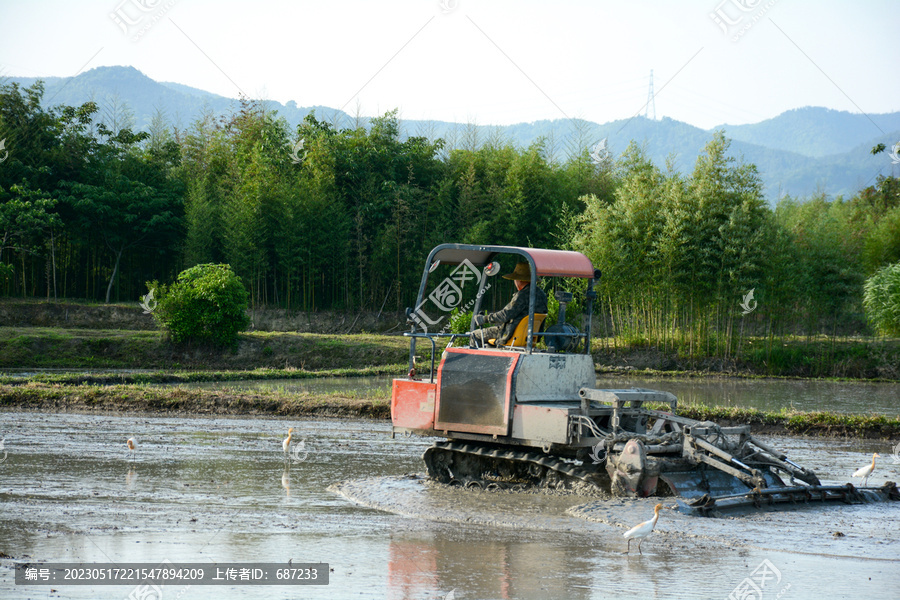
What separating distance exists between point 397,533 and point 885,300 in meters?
28.5

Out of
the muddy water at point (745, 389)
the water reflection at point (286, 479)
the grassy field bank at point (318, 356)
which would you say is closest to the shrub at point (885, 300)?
the grassy field bank at point (318, 356)

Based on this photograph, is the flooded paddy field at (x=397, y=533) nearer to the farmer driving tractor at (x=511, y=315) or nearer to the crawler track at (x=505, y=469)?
the crawler track at (x=505, y=469)

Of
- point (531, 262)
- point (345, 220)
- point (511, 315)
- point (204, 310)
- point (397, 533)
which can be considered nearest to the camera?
point (397, 533)

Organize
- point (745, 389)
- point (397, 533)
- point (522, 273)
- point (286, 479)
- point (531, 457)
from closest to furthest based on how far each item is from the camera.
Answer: point (397, 533) → point (531, 457) → point (522, 273) → point (286, 479) → point (745, 389)

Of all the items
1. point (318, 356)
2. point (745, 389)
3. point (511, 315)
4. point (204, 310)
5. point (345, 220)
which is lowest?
point (745, 389)

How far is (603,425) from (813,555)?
2789mm

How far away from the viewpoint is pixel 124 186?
3497 cm

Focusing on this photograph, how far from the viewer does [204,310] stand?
26406 mm

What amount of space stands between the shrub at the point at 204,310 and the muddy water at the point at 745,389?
5508 millimetres

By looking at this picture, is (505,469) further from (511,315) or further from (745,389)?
(745,389)

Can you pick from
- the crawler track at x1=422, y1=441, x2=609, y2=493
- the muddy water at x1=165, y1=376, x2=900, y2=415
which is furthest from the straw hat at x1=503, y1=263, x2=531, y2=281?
the muddy water at x1=165, y1=376, x2=900, y2=415

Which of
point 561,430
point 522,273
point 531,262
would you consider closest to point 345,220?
point 522,273

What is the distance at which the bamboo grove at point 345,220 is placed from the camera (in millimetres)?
28594

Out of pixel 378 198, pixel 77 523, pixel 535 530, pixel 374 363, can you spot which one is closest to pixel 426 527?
pixel 535 530
